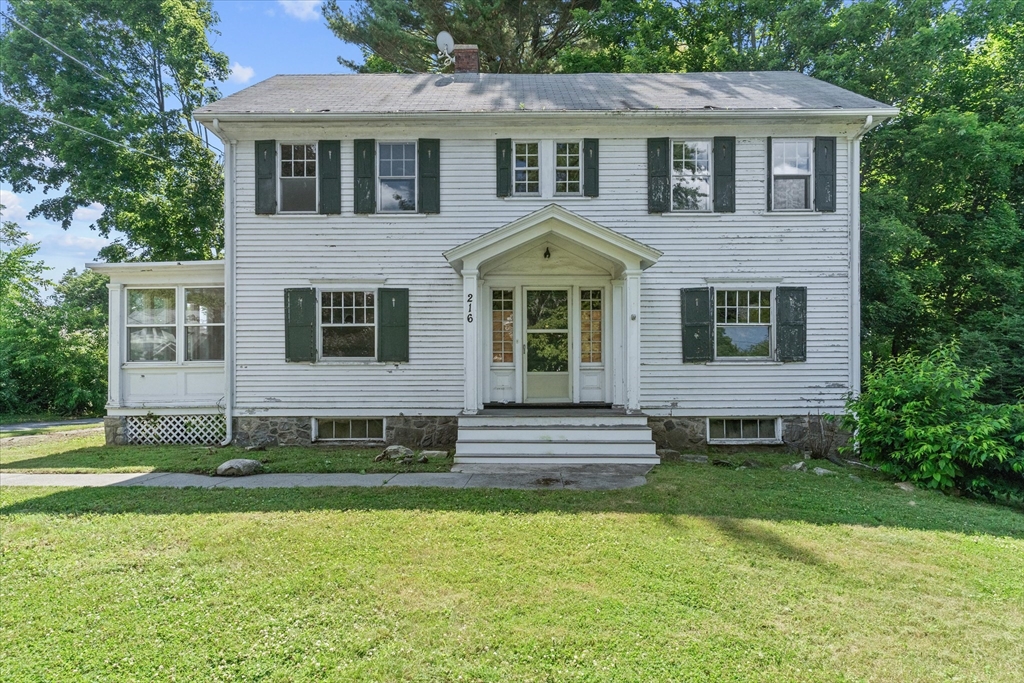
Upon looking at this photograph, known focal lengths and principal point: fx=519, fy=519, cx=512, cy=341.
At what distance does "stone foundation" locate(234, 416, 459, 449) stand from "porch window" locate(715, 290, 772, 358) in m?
4.95

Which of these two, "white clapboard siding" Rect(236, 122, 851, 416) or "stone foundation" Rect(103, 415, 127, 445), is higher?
"white clapboard siding" Rect(236, 122, 851, 416)

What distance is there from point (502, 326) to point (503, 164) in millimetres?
2869

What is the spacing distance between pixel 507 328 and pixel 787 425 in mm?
5217

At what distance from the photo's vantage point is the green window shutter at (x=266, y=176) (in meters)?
9.19

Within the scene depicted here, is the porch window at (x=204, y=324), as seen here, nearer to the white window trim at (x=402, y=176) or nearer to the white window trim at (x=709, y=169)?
the white window trim at (x=402, y=176)

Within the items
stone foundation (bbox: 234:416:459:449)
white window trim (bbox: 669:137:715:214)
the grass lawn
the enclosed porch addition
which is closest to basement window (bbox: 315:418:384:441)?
stone foundation (bbox: 234:416:459:449)

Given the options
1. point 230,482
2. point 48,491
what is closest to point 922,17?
point 230,482

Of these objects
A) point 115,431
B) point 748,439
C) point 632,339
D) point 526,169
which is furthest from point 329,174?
point 748,439

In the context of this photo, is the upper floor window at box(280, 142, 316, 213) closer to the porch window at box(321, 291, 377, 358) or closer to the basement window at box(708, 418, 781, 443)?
the porch window at box(321, 291, 377, 358)

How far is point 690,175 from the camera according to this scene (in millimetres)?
9180

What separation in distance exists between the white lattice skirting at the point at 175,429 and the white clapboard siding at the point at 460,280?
809 mm

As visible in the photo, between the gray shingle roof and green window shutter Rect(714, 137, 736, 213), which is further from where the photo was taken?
green window shutter Rect(714, 137, 736, 213)

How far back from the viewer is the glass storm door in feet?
31.0

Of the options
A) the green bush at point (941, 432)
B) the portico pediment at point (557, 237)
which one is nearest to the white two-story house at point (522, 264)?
the portico pediment at point (557, 237)
